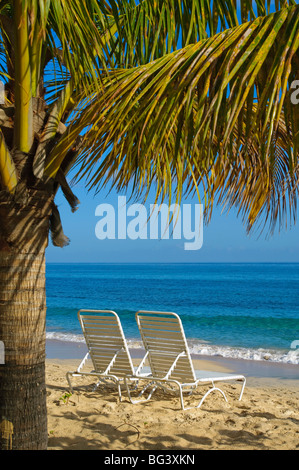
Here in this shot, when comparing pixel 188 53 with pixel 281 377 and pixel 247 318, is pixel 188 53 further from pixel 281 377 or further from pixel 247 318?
pixel 247 318

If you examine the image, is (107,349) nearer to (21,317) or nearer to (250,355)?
(21,317)

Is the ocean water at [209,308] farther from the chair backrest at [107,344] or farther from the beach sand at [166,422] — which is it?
the chair backrest at [107,344]

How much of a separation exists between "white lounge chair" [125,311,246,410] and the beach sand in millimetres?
211

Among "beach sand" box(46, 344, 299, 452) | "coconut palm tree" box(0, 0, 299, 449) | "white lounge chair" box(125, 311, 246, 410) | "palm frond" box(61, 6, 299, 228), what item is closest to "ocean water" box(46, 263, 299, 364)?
"beach sand" box(46, 344, 299, 452)

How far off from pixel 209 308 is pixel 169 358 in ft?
94.2

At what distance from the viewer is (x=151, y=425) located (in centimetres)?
466

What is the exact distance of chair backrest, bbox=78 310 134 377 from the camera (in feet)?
19.4

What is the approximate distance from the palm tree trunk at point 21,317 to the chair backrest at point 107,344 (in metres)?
2.55

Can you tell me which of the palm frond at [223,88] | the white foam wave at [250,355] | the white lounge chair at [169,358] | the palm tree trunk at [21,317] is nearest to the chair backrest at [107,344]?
the white lounge chair at [169,358]

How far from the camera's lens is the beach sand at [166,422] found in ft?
13.6

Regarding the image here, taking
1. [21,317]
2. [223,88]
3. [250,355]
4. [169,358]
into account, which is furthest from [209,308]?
[223,88]

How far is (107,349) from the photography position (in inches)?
240
